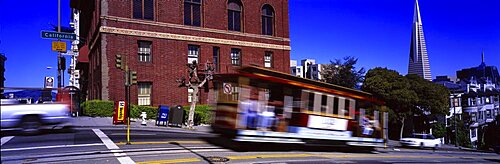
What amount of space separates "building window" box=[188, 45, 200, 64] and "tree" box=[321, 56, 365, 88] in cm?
1439

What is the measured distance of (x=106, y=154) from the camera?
1249 cm

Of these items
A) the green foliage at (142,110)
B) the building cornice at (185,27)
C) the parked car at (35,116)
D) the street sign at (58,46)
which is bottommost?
the green foliage at (142,110)

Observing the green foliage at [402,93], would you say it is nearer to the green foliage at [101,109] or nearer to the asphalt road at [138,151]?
the green foliage at [101,109]

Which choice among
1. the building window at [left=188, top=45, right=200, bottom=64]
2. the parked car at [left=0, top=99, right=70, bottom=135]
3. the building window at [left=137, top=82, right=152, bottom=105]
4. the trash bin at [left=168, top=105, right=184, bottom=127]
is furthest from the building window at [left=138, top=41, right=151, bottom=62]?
the parked car at [left=0, top=99, right=70, bottom=135]

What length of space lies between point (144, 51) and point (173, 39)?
260 cm

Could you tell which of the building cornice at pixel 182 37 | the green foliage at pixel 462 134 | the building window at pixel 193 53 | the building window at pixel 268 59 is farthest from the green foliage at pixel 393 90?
the building window at pixel 193 53

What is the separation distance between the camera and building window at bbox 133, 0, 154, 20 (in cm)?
3278

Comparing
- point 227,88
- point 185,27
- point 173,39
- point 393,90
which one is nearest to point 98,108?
point 173,39

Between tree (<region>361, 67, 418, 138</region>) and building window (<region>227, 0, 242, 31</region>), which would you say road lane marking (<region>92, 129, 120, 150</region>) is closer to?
building window (<region>227, 0, 242, 31</region>)

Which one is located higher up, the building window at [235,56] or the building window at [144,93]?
the building window at [235,56]

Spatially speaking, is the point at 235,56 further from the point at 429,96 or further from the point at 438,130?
the point at 438,130

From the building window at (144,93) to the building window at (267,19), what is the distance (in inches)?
500

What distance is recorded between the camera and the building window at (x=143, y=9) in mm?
32781

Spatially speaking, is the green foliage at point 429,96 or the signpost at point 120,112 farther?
the green foliage at point 429,96
